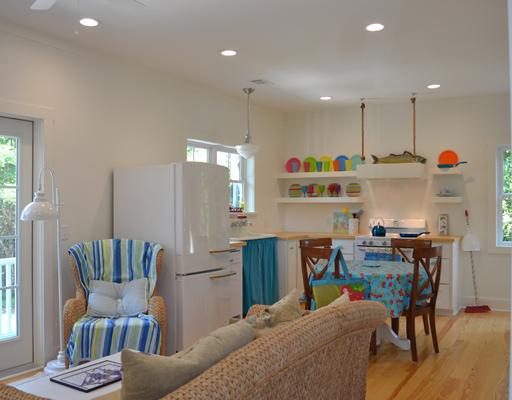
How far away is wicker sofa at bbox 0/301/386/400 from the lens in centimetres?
143

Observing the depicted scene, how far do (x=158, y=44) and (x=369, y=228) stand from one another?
151 inches

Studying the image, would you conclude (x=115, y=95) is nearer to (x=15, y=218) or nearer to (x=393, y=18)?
(x=15, y=218)

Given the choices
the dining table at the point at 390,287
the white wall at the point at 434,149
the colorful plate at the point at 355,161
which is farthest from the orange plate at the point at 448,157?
the dining table at the point at 390,287

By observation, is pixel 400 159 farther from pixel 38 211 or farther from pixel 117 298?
pixel 38 211

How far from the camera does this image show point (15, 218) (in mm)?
3992

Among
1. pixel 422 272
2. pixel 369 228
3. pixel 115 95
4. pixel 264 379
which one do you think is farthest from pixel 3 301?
pixel 369 228

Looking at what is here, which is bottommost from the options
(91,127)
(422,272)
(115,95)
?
(422,272)

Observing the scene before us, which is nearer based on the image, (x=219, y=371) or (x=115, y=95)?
(x=219, y=371)

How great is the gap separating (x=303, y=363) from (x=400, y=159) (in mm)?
5192

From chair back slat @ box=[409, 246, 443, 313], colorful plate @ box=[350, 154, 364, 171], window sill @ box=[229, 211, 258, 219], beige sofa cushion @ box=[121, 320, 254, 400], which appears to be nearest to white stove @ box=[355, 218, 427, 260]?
colorful plate @ box=[350, 154, 364, 171]

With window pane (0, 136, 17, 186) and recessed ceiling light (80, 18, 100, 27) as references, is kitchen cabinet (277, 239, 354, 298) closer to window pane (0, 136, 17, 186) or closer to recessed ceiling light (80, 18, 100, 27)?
window pane (0, 136, 17, 186)

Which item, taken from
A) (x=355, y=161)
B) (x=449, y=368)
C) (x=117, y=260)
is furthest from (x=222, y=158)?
(x=449, y=368)

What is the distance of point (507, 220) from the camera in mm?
6332

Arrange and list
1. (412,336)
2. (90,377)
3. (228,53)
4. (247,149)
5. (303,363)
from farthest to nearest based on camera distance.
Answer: (247,149) < (228,53) < (412,336) < (90,377) < (303,363)
